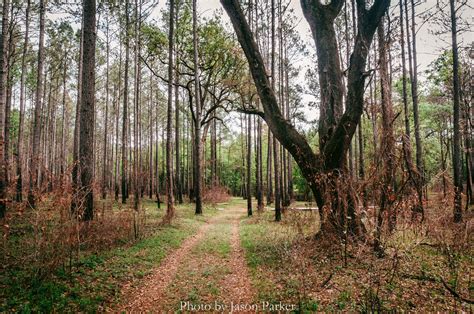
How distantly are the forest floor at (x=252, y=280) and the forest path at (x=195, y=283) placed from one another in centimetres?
2

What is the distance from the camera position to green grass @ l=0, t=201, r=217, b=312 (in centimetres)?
→ 382

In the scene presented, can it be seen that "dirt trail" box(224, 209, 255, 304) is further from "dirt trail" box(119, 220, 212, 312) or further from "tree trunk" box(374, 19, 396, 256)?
"tree trunk" box(374, 19, 396, 256)

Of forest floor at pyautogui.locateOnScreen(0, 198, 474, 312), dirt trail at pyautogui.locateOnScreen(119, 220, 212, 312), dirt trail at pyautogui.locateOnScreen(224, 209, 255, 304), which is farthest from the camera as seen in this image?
dirt trail at pyautogui.locateOnScreen(224, 209, 255, 304)

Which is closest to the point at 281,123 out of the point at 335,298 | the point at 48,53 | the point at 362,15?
the point at 362,15

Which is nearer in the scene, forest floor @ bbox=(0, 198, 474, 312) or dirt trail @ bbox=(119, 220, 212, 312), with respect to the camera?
forest floor @ bbox=(0, 198, 474, 312)

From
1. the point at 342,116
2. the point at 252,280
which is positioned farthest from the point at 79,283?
the point at 342,116

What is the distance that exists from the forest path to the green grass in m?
0.34

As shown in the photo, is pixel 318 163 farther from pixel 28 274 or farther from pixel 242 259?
pixel 28 274

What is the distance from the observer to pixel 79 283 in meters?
4.59

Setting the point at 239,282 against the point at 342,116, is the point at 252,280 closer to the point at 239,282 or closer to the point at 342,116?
the point at 239,282

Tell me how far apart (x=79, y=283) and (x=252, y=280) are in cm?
323

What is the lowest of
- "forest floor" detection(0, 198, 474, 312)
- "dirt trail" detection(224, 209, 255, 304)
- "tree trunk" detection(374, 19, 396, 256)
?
"dirt trail" detection(224, 209, 255, 304)

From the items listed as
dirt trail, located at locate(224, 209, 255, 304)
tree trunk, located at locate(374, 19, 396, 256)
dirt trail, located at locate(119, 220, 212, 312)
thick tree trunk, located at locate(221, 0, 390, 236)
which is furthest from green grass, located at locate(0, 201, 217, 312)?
tree trunk, located at locate(374, 19, 396, 256)

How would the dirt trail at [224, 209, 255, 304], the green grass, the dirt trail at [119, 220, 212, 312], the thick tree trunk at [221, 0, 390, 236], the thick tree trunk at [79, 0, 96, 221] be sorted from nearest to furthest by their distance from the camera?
the green grass, the dirt trail at [119, 220, 212, 312], the dirt trail at [224, 209, 255, 304], the thick tree trunk at [221, 0, 390, 236], the thick tree trunk at [79, 0, 96, 221]
